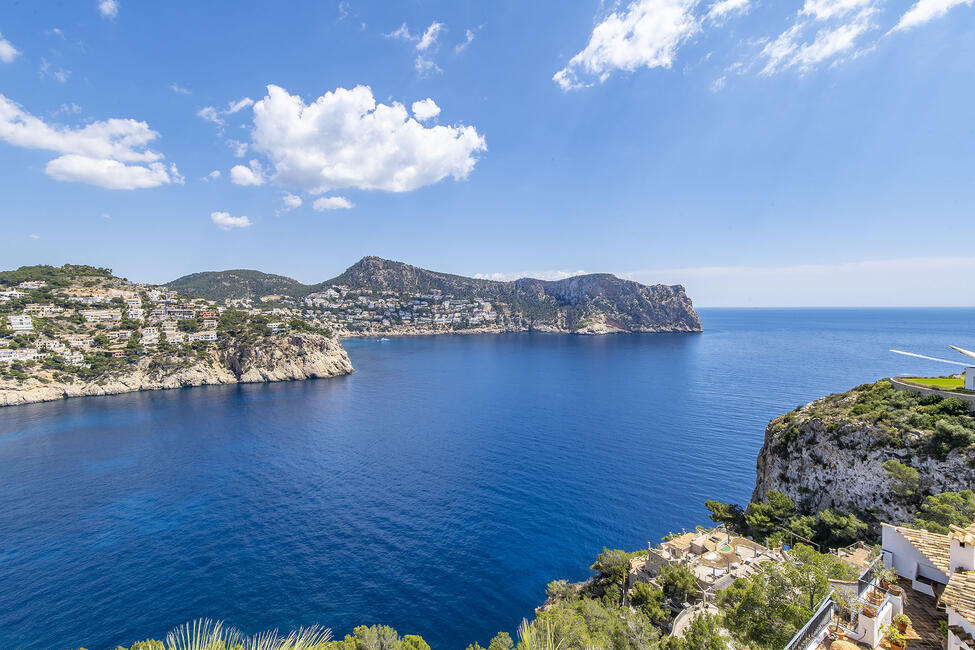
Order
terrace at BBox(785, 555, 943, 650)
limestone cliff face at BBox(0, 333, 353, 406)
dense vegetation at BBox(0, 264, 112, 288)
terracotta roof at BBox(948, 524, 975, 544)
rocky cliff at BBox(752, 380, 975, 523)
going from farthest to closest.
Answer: dense vegetation at BBox(0, 264, 112, 288), limestone cliff face at BBox(0, 333, 353, 406), rocky cliff at BBox(752, 380, 975, 523), terracotta roof at BBox(948, 524, 975, 544), terrace at BBox(785, 555, 943, 650)

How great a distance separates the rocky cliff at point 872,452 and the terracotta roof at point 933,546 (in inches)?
461

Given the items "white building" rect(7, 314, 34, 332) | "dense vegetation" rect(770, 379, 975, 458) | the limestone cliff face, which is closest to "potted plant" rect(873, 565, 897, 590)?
"dense vegetation" rect(770, 379, 975, 458)

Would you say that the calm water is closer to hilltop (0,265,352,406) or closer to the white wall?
hilltop (0,265,352,406)

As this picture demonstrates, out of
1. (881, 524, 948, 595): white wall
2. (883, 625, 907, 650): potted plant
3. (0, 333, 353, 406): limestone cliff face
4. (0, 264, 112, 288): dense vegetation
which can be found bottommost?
(0, 333, 353, 406): limestone cliff face

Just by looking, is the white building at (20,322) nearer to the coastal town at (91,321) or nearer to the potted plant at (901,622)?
the coastal town at (91,321)

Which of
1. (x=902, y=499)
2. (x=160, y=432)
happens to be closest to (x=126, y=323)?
(x=160, y=432)

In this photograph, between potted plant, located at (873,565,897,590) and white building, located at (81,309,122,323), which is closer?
potted plant, located at (873,565,897,590)

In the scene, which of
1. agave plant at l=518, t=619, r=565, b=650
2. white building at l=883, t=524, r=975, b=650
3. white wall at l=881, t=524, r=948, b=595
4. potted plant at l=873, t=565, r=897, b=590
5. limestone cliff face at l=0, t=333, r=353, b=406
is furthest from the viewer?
limestone cliff face at l=0, t=333, r=353, b=406

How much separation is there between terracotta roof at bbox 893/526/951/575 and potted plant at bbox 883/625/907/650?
339cm

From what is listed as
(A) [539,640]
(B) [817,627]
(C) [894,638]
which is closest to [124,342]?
(A) [539,640]

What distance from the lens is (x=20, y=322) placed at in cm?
7681

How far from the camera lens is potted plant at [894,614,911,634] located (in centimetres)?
873

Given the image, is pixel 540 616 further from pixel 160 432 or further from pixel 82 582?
pixel 160 432

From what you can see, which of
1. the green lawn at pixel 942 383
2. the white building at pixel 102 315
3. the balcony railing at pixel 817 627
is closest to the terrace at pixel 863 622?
the balcony railing at pixel 817 627
